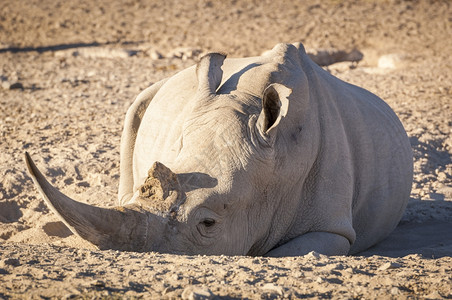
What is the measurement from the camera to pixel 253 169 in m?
4.95

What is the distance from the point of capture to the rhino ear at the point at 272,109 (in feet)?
16.1

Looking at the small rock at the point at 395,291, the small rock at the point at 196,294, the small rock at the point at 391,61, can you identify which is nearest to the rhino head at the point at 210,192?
the small rock at the point at 196,294

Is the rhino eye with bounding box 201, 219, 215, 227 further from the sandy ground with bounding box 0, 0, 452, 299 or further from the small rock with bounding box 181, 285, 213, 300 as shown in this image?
the small rock with bounding box 181, 285, 213, 300

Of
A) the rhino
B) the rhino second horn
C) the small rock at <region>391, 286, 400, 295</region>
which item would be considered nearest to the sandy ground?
the small rock at <region>391, 286, 400, 295</region>

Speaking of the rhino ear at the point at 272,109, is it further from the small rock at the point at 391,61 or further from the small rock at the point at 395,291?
the small rock at the point at 391,61

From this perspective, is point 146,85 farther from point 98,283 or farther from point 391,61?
point 98,283

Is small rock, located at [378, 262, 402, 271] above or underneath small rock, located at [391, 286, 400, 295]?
above

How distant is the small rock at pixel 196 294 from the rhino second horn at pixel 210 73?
1850 mm

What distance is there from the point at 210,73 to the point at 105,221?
5.15 feet

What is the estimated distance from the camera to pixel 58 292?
3.69 metres

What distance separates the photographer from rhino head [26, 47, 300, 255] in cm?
438

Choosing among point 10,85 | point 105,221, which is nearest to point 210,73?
point 105,221

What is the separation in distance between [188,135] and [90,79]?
22.1 ft

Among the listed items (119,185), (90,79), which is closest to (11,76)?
(90,79)
